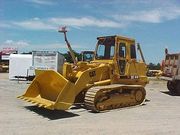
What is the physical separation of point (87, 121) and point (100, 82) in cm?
347

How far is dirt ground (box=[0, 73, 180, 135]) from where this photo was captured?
10.5m

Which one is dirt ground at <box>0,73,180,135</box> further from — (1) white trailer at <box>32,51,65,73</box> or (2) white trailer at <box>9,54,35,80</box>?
(2) white trailer at <box>9,54,35,80</box>

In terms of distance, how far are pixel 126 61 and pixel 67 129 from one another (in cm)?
631

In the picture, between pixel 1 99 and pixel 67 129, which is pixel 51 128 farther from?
pixel 1 99

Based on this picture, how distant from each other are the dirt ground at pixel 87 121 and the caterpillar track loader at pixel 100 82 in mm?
419

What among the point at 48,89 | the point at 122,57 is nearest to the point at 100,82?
the point at 122,57

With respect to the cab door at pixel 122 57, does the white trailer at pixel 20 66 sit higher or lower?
lower

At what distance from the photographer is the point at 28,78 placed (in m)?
31.1

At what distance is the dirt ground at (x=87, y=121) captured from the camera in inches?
413

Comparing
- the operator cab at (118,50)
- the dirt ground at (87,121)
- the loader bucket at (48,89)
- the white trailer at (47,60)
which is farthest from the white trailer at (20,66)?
the loader bucket at (48,89)

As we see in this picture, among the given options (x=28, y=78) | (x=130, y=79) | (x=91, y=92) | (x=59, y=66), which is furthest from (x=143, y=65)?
(x=28, y=78)

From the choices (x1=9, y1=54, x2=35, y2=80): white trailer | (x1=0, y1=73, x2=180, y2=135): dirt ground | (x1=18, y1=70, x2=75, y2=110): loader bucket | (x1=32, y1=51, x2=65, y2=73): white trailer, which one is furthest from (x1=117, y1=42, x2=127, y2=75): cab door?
(x1=9, y1=54, x2=35, y2=80): white trailer

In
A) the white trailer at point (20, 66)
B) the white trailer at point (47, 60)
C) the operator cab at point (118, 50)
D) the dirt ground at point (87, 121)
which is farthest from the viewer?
the white trailer at point (20, 66)

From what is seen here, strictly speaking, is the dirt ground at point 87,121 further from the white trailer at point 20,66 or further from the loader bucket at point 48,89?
the white trailer at point 20,66
